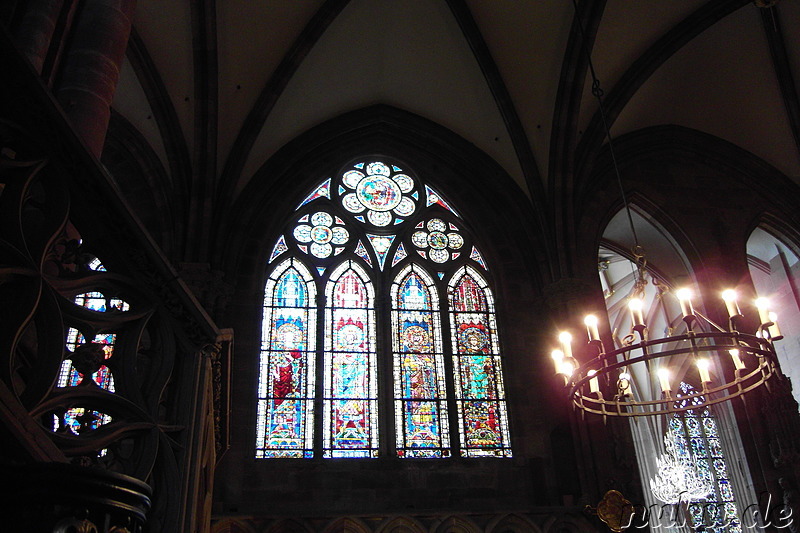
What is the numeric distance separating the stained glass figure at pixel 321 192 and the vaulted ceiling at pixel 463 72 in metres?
0.91

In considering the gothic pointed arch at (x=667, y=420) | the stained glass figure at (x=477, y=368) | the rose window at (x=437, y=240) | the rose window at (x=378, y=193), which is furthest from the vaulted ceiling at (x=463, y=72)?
the gothic pointed arch at (x=667, y=420)

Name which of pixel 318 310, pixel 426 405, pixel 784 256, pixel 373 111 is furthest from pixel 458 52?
pixel 784 256

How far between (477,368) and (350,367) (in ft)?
6.23

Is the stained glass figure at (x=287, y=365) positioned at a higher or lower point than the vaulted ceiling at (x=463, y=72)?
lower

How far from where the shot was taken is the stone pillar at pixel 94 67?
4.88m

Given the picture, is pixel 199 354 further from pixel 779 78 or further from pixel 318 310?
pixel 779 78

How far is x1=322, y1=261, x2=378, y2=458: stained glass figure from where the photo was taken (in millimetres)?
10742

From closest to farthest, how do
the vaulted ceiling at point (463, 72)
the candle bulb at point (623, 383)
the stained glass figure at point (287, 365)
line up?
the candle bulb at point (623, 383)
the stained glass figure at point (287, 365)
the vaulted ceiling at point (463, 72)

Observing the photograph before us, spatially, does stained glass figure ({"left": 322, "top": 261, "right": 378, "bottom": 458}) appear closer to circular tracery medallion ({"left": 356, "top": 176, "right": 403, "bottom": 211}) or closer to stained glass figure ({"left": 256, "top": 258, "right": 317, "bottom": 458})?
stained glass figure ({"left": 256, "top": 258, "right": 317, "bottom": 458})

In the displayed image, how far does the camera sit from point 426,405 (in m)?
11.2

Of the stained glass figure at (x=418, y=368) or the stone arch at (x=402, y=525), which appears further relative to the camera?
the stained glass figure at (x=418, y=368)

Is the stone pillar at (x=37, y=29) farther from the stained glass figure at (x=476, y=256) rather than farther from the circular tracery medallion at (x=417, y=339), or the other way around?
the stained glass figure at (x=476, y=256)

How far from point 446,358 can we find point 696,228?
507 centimetres

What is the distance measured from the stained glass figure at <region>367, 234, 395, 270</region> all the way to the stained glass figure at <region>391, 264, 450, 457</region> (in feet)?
1.28
